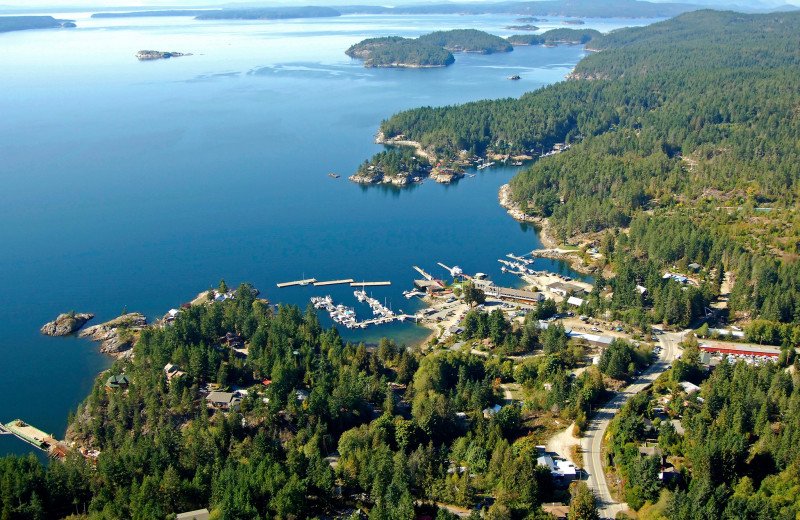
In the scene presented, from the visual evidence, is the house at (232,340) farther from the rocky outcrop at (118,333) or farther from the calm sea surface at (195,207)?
the calm sea surface at (195,207)

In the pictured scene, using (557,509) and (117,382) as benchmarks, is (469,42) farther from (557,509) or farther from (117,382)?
(557,509)

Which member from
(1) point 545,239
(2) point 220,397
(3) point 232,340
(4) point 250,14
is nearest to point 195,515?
(2) point 220,397

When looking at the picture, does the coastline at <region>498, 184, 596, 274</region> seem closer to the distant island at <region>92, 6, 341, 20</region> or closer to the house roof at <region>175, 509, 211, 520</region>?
the house roof at <region>175, 509, 211, 520</region>

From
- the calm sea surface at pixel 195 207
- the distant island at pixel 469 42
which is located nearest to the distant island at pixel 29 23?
the calm sea surface at pixel 195 207

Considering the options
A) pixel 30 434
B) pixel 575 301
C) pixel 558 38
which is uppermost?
pixel 558 38

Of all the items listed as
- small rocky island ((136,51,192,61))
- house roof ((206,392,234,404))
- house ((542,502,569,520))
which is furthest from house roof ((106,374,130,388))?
small rocky island ((136,51,192,61))

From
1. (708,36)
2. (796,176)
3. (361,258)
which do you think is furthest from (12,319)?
(708,36)

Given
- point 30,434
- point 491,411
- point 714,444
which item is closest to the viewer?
point 714,444

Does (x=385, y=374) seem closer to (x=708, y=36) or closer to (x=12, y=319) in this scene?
(x=12, y=319)
